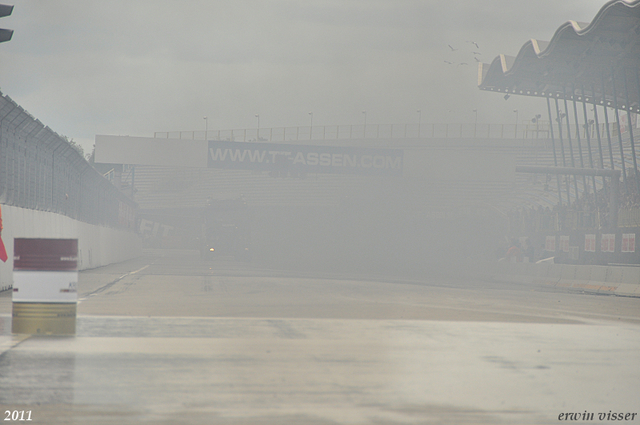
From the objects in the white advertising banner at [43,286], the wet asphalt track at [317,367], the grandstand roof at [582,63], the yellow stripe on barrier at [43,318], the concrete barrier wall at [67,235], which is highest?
the grandstand roof at [582,63]

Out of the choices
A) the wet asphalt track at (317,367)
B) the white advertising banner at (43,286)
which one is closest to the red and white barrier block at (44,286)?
the white advertising banner at (43,286)

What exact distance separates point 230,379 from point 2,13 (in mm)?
6078

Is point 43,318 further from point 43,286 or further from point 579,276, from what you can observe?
point 579,276

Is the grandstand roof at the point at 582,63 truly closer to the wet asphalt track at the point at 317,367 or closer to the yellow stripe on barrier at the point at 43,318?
the wet asphalt track at the point at 317,367

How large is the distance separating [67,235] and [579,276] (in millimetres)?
17643

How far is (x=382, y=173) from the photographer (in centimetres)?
5206

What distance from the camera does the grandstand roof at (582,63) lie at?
124 feet

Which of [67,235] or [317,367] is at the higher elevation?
[67,235]

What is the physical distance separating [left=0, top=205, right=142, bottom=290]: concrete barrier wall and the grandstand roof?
25.1 m

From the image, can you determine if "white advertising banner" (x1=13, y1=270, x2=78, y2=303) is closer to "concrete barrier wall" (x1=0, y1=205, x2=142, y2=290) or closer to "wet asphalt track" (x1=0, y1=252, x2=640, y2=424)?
"wet asphalt track" (x1=0, y1=252, x2=640, y2=424)

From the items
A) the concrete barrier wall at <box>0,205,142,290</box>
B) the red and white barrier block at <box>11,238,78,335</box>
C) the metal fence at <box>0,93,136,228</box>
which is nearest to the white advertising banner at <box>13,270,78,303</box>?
the red and white barrier block at <box>11,238,78,335</box>

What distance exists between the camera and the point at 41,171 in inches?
939

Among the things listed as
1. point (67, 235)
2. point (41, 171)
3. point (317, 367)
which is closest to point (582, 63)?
point (67, 235)

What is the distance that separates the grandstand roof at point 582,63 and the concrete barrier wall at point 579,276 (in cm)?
1288
